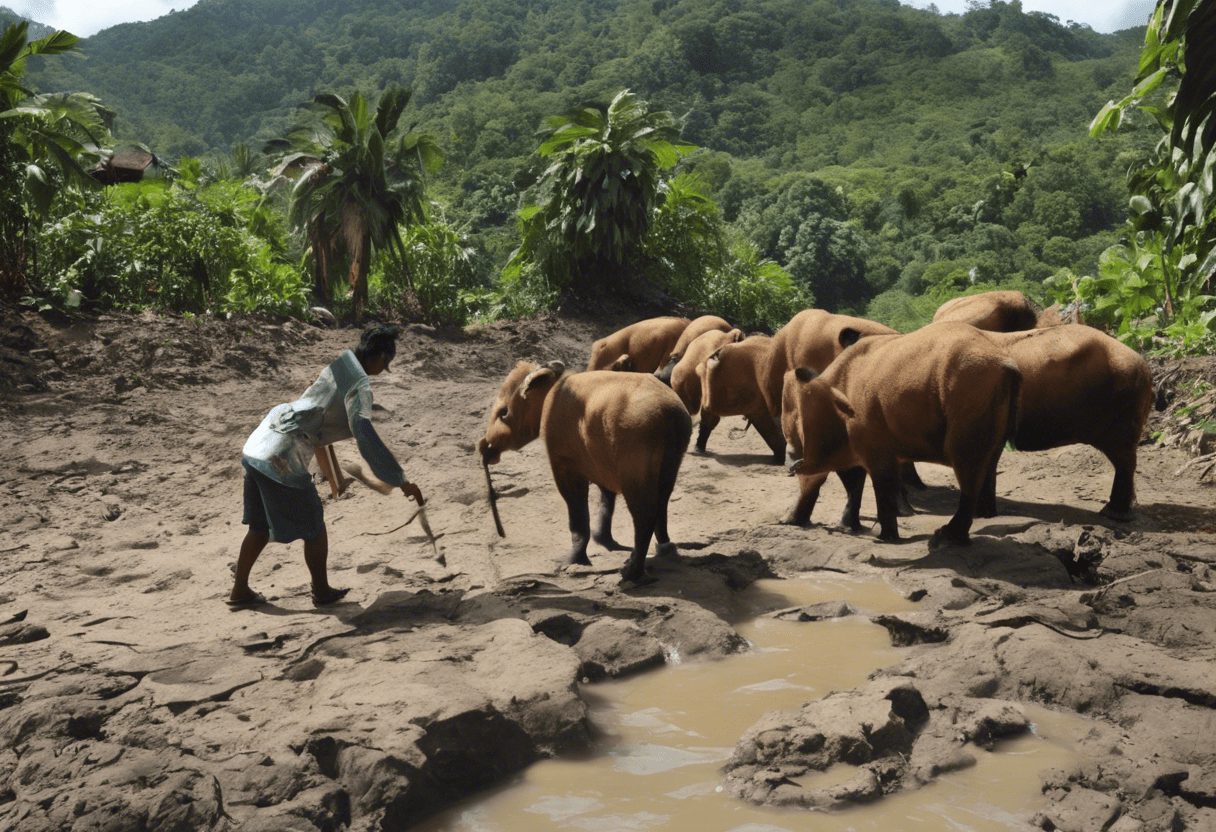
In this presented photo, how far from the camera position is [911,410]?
746 centimetres

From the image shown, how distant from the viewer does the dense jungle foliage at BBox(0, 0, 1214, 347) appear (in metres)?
17.9

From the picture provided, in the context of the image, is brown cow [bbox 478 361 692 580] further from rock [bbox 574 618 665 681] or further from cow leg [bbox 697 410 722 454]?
cow leg [bbox 697 410 722 454]

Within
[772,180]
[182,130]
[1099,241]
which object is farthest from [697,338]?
[182,130]

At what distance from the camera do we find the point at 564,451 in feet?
24.5

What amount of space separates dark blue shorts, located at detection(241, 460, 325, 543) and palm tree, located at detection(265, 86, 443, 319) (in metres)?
11.3

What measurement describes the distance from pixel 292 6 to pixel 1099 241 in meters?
142

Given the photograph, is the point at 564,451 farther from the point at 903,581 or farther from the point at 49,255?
the point at 49,255

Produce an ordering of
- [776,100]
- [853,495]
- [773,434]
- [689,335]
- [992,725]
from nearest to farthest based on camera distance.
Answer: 1. [992,725]
2. [853,495]
3. [773,434]
4. [689,335]
5. [776,100]

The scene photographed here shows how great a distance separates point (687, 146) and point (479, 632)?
16.2 metres

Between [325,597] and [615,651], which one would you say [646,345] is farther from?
[615,651]

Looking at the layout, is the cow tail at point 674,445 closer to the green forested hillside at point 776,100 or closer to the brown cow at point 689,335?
the brown cow at point 689,335

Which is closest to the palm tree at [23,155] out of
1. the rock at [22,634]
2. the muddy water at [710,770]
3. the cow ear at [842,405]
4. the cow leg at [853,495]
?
the rock at [22,634]

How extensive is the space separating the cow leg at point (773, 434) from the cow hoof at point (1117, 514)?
149 inches

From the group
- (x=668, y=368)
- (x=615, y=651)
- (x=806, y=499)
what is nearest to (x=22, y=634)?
(x=615, y=651)
